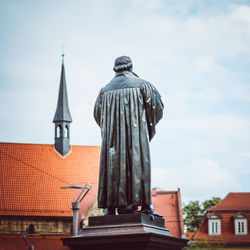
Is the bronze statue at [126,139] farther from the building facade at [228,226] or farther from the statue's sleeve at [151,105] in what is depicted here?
the building facade at [228,226]

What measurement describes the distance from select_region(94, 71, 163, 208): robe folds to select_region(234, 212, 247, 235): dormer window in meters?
34.8

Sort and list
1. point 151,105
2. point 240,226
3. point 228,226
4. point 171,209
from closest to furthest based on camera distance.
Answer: point 151,105 → point 240,226 → point 228,226 → point 171,209

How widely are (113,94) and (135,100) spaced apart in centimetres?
31

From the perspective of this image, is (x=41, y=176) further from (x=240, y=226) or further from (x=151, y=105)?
(x=151, y=105)

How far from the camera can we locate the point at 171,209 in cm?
4344

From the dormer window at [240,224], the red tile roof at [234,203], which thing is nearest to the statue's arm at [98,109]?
the dormer window at [240,224]

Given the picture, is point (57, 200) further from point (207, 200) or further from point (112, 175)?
point (112, 175)

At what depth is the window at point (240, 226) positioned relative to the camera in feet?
134

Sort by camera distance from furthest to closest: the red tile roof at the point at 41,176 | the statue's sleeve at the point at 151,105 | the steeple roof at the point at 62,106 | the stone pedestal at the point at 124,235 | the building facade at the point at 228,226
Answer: the steeple roof at the point at 62,106 < the red tile roof at the point at 41,176 < the building facade at the point at 228,226 < the statue's sleeve at the point at 151,105 < the stone pedestal at the point at 124,235

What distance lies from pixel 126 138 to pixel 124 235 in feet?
4.44

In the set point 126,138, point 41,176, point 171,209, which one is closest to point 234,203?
point 171,209

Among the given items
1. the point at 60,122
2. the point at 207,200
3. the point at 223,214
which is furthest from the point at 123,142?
the point at 207,200

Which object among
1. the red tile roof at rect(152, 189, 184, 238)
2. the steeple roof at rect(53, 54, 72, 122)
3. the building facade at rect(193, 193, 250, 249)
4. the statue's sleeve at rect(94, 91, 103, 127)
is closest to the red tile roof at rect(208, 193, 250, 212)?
the building facade at rect(193, 193, 250, 249)

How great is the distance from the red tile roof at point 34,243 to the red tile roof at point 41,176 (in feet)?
5.67
